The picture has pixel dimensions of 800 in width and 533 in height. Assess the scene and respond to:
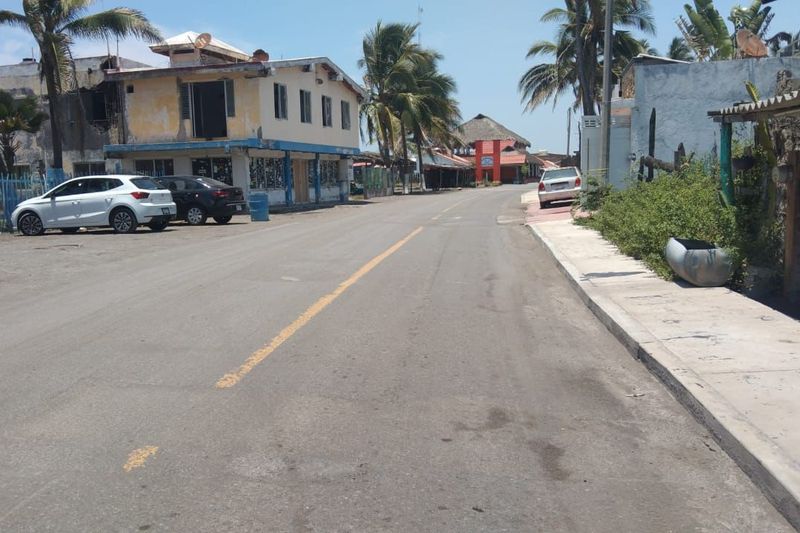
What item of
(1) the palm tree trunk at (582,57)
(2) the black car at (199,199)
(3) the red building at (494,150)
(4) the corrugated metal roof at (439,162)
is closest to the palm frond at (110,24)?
(2) the black car at (199,199)

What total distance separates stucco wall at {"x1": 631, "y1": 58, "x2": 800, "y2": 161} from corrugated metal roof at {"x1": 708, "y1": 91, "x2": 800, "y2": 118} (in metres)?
10.6

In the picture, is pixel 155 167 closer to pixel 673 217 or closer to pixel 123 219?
pixel 123 219

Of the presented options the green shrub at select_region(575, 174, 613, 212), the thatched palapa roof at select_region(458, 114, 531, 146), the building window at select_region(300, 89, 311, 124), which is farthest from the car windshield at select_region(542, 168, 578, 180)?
the thatched palapa roof at select_region(458, 114, 531, 146)

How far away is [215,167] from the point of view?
32.5 m

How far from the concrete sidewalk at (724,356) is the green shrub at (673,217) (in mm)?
693

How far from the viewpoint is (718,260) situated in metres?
9.05

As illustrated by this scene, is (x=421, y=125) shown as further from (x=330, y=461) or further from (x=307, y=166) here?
(x=330, y=461)

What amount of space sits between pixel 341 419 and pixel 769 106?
5881 mm

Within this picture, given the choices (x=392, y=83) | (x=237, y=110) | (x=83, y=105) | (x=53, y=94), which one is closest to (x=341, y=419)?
(x=237, y=110)

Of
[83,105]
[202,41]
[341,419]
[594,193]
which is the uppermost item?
[202,41]

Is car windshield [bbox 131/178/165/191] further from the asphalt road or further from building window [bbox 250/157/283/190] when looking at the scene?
building window [bbox 250/157/283/190]

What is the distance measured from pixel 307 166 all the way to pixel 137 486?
3629cm

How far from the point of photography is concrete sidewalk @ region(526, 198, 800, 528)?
418 cm

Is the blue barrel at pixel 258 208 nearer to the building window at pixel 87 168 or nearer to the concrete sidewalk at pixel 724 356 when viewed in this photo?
the building window at pixel 87 168
